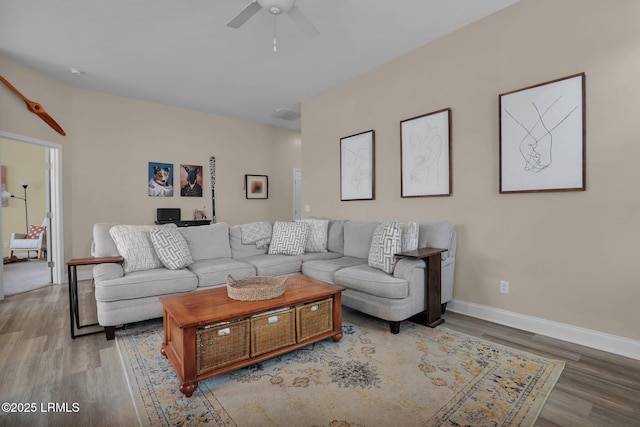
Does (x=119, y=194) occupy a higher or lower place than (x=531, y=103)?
lower

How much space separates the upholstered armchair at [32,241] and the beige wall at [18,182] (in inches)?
20.6

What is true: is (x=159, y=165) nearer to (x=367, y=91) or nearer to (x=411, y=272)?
(x=367, y=91)

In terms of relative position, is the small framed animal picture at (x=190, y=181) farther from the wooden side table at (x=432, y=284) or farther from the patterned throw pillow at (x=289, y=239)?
the wooden side table at (x=432, y=284)

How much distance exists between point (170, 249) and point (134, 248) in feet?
1.03

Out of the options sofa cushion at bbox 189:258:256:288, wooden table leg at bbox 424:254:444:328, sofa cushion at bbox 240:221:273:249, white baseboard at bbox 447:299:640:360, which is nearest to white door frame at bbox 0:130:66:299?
sofa cushion at bbox 189:258:256:288

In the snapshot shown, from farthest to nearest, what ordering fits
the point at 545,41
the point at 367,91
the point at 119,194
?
1. the point at 119,194
2. the point at 367,91
3. the point at 545,41

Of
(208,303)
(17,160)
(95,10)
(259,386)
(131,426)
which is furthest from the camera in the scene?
(17,160)

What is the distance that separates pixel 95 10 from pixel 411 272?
370 centimetres

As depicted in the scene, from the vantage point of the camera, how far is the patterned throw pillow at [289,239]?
3.98 metres

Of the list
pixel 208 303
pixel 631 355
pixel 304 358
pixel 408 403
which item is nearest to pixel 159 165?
pixel 208 303

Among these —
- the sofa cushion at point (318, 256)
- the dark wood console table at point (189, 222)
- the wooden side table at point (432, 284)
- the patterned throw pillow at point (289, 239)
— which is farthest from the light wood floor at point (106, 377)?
the dark wood console table at point (189, 222)

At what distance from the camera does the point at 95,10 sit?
285 centimetres

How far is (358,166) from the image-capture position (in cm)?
436

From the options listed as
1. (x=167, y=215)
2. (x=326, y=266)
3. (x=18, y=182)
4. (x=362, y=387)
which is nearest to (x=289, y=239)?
(x=326, y=266)
